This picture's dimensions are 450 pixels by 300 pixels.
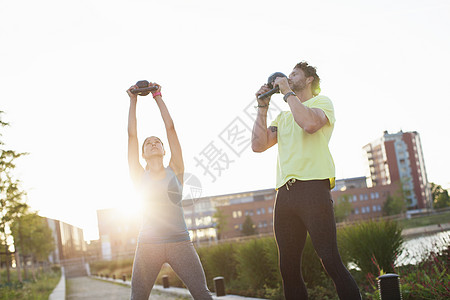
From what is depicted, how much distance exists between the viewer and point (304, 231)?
3.02m

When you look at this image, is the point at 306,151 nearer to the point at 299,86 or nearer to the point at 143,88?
the point at 299,86

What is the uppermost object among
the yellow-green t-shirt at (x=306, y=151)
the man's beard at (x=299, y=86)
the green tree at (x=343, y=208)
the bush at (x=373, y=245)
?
the man's beard at (x=299, y=86)

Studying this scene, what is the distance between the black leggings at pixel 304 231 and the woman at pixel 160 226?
0.65 m

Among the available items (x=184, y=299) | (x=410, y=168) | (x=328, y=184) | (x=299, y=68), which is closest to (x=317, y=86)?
(x=299, y=68)

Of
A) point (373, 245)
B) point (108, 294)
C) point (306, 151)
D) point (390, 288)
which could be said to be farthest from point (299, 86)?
point (108, 294)

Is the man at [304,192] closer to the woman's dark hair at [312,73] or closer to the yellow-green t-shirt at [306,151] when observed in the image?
the yellow-green t-shirt at [306,151]

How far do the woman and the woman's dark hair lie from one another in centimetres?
113

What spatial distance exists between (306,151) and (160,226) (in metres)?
1.17

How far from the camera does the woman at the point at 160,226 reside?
3.21 metres

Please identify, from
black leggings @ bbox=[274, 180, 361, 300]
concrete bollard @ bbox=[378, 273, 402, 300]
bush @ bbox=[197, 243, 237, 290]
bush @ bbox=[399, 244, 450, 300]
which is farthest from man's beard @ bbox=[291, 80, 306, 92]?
bush @ bbox=[197, 243, 237, 290]

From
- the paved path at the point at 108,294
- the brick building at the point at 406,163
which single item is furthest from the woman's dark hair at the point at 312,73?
the brick building at the point at 406,163

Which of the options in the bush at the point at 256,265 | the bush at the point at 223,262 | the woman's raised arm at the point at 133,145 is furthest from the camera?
the bush at the point at 223,262

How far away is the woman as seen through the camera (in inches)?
126

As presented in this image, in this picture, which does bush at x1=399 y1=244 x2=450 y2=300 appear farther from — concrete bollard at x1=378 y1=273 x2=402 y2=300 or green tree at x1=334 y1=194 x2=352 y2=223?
green tree at x1=334 y1=194 x2=352 y2=223
